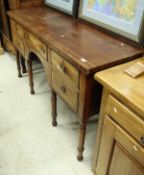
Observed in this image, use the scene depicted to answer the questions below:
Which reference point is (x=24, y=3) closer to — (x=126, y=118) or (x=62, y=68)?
(x=62, y=68)

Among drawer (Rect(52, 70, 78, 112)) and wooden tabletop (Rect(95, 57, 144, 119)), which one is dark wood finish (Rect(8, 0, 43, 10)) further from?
wooden tabletop (Rect(95, 57, 144, 119))

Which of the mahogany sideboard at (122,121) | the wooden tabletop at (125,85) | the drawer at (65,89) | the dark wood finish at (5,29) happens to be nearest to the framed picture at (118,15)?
the mahogany sideboard at (122,121)

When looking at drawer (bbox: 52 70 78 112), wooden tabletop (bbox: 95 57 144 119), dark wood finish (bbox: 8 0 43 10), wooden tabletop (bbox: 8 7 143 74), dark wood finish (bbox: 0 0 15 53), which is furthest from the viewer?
A: dark wood finish (bbox: 0 0 15 53)

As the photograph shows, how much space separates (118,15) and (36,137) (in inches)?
41.8

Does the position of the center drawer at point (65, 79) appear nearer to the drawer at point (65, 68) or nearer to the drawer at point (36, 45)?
the drawer at point (65, 68)

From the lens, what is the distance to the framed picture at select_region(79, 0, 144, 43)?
1.14m

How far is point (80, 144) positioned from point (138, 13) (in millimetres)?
859

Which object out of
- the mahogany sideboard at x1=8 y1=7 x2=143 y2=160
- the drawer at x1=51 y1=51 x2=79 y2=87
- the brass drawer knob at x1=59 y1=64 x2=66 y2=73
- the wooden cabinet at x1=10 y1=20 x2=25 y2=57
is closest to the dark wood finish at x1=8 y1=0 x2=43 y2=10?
the wooden cabinet at x1=10 y1=20 x2=25 y2=57

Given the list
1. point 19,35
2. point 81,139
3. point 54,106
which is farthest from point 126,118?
point 19,35

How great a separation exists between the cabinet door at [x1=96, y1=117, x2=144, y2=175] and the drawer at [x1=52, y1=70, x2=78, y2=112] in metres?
0.26

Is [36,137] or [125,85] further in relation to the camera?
[36,137]

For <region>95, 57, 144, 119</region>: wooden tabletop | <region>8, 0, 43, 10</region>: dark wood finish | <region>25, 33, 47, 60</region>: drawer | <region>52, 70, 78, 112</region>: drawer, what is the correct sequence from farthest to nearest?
1. <region>8, 0, 43, 10</region>: dark wood finish
2. <region>25, 33, 47, 60</region>: drawer
3. <region>52, 70, 78, 112</region>: drawer
4. <region>95, 57, 144, 119</region>: wooden tabletop

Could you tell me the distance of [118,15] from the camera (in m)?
1.26

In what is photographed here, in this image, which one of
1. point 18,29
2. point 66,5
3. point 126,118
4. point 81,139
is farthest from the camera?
point 18,29
